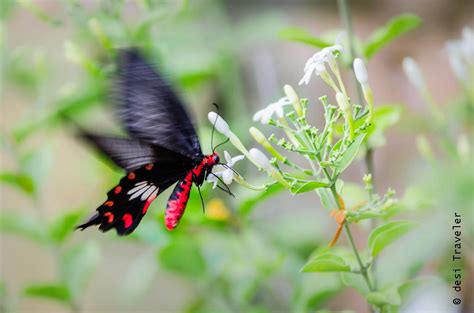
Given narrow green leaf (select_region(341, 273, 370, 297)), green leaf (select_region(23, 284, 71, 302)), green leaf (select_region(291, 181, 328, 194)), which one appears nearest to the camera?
green leaf (select_region(291, 181, 328, 194))

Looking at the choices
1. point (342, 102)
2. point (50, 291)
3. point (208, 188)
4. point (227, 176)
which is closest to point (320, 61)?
point (342, 102)

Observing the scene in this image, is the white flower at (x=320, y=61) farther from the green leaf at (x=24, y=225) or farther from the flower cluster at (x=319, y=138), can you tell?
the green leaf at (x=24, y=225)

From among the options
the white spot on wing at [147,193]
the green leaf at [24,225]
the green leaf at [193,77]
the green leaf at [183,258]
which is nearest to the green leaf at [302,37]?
the white spot on wing at [147,193]

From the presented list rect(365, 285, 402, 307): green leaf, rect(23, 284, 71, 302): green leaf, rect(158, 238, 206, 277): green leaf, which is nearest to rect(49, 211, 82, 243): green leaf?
rect(23, 284, 71, 302): green leaf

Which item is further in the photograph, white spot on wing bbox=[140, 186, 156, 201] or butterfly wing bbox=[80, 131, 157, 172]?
white spot on wing bbox=[140, 186, 156, 201]

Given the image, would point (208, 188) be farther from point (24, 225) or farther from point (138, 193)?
point (24, 225)

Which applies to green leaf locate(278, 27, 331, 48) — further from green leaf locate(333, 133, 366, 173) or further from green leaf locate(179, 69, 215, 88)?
green leaf locate(179, 69, 215, 88)
